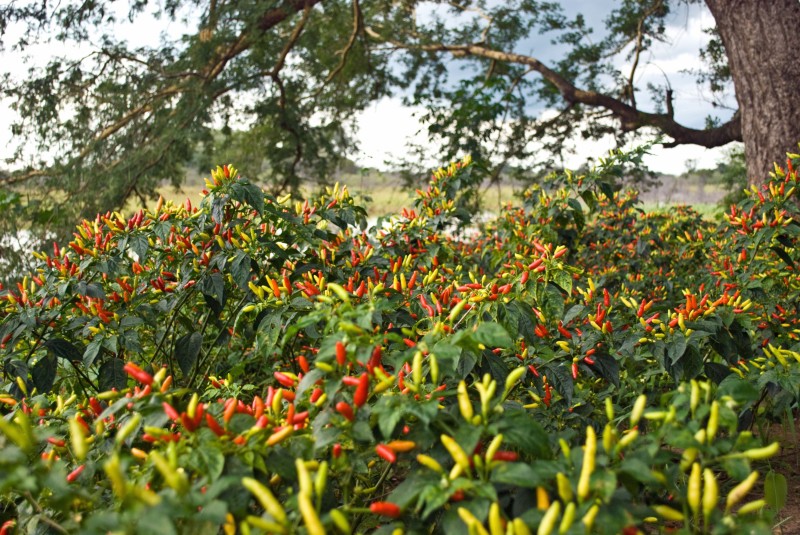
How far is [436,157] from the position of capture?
344 inches

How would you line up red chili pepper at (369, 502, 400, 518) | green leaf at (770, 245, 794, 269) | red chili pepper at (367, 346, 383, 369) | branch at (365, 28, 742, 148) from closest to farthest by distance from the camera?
red chili pepper at (369, 502, 400, 518) → red chili pepper at (367, 346, 383, 369) → green leaf at (770, 245, 794, 269) → branch at (365, 28, 742, 148)

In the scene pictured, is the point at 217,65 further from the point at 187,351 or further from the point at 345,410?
the point at 345,410

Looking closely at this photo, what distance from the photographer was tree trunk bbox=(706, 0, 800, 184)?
4398 millimetres

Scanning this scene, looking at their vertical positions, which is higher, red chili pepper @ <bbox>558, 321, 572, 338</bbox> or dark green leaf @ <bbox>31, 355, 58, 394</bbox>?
red chili pepper @ <bbox>558, 321, 572, 338</bbox>

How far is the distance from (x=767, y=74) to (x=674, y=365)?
3.70m

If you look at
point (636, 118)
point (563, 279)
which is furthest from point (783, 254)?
point (636, 118)

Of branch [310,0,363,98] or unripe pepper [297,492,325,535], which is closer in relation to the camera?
unripe pepper [297,492,325,535]

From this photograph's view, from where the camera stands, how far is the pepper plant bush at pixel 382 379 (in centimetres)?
89

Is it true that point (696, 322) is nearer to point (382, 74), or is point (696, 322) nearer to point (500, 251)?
point (500, 251)

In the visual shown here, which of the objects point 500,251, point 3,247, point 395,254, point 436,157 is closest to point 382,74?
point 436,157

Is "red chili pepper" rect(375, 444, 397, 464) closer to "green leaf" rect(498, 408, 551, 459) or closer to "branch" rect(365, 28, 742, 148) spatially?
"green leaf" rect(498, 408, 551, 459)

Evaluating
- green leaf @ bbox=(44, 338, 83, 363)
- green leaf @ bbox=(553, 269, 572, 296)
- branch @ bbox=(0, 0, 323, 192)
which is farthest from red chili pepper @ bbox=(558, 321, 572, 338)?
branch @ bbox=(0, 0, 323, 192)

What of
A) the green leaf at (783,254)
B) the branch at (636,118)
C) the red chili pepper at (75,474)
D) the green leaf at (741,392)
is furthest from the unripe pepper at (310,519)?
the branch at (636,118)

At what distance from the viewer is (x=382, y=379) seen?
1.06 meters
